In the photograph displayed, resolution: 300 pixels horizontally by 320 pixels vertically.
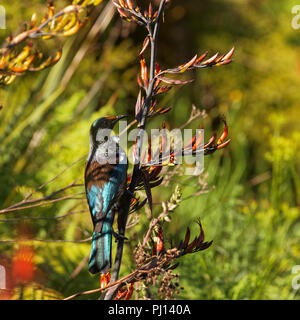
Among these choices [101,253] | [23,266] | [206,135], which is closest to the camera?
[101,253]

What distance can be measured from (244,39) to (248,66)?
182 millimetres

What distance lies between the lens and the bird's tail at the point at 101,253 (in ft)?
1.44

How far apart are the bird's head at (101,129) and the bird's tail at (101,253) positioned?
118 millimetres

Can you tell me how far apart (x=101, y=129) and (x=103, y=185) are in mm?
75

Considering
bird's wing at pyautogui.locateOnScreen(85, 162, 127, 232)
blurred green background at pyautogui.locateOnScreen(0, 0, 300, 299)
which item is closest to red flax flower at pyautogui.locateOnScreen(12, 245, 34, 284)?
blurred green background at pyautogui.locateOnScreen(0, 0, 300, 299)

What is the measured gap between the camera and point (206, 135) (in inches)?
60.7

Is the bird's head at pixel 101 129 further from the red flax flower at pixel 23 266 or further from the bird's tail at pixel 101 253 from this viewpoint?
the red flax flower at pixel 23 266

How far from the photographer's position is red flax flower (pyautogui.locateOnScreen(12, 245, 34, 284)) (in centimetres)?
89

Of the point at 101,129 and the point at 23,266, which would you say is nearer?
the point at 101,129

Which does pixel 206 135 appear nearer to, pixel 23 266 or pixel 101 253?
pixel 23 266

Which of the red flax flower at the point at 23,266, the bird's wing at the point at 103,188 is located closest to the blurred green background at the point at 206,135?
the red flax flower at the point at 23,266

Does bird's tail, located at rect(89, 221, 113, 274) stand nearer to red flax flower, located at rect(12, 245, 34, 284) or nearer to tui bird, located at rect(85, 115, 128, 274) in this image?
tui bird, located at rect(85, 115, 128, 274)

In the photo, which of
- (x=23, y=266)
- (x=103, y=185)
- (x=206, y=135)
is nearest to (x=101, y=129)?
(x=103, y=185)
